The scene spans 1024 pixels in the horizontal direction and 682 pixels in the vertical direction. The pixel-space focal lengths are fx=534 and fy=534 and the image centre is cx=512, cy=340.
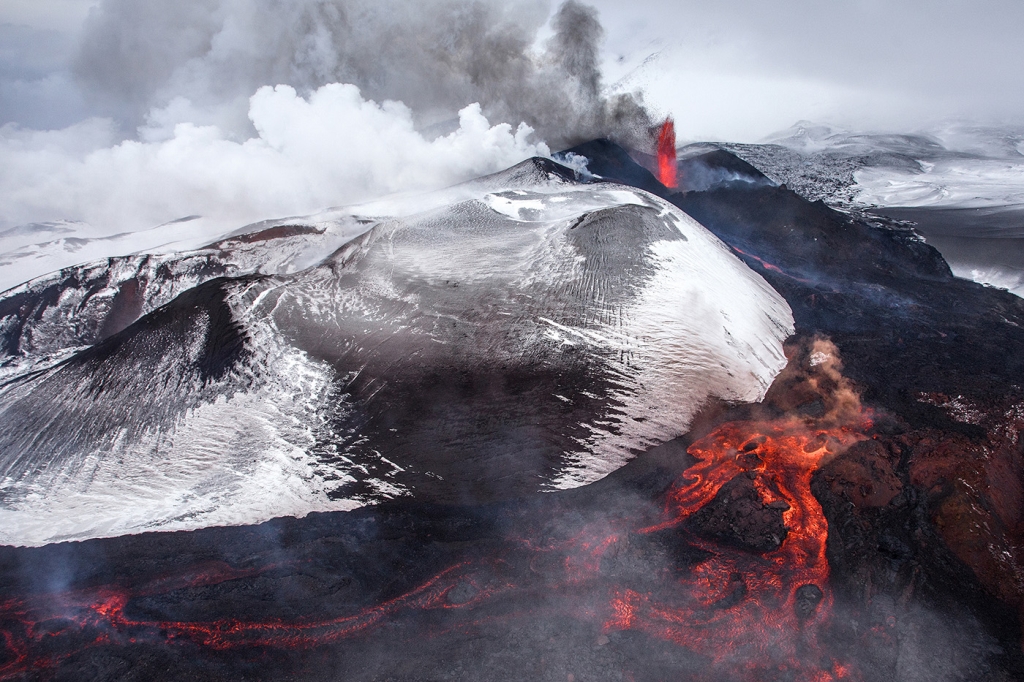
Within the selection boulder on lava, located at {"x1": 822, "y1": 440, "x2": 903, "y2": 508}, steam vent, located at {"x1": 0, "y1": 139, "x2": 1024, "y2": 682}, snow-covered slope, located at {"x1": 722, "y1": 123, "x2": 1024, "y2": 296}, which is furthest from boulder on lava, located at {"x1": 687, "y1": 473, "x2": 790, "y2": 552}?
snow-covered slope, located at {"x1": 722, "y1": 123, "x2": 1024, "y2": 296}

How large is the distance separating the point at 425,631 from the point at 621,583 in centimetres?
201

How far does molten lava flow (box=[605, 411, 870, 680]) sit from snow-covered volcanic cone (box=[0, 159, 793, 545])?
94cm

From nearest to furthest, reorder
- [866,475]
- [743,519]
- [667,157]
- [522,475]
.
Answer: [743,519]
[866,475]
[522,475]
[667,157]

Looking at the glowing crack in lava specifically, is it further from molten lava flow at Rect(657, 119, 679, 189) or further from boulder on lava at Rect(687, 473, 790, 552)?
molten lava flow at Rect(657, 119, 679, 189)

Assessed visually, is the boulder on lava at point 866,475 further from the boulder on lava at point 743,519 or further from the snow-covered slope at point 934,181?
the snow-covered slope at point 934,181

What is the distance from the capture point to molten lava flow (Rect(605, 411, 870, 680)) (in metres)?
4.80

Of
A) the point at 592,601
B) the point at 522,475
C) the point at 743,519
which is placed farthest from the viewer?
the point at 522,475

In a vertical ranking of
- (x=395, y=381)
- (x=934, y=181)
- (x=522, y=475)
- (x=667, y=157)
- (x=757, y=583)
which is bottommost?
(x=757, y=583)

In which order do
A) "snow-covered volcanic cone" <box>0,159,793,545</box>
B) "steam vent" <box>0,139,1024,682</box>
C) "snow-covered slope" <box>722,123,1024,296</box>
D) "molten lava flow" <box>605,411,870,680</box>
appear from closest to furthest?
"molten lava flow" <box>605,411,870,680</box> < "steam vent" <box>0,139,1024,682</box> < "snow-covered volcanic cone" <box>0,159,793,545</box> < "snow-covered slope" <box>722,123,1024,296</box>

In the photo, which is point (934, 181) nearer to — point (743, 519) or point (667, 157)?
point (667, 157)

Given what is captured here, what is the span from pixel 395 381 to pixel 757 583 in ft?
16.7

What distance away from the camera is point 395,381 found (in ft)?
25.1

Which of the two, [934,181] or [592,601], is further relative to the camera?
[934,181]

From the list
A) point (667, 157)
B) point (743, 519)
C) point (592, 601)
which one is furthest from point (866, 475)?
point (667, 157)
